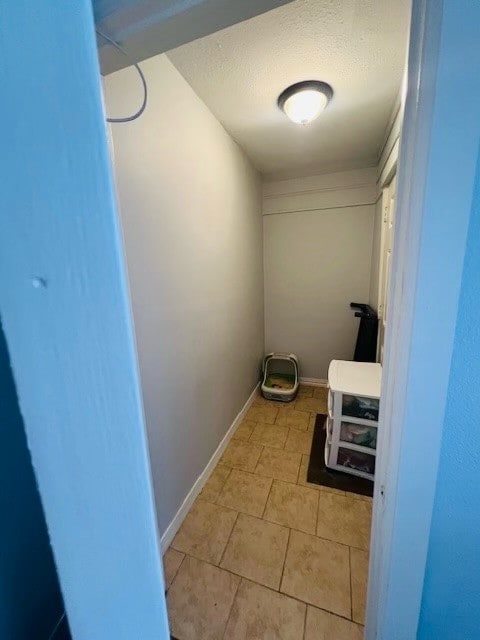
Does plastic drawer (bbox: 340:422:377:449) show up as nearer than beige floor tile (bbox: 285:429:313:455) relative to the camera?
Yes

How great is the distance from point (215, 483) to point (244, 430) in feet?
1.96

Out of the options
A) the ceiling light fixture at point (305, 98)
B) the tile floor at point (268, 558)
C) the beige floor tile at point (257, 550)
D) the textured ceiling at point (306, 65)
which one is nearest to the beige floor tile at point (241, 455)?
the tile floor at point (268, 558)

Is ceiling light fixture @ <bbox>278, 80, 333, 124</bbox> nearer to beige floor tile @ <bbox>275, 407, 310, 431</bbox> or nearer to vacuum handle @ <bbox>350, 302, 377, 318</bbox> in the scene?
vacuum handle @ <bbox>350, 302, 377, 318</bbox>

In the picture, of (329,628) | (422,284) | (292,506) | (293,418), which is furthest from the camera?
(293,418)

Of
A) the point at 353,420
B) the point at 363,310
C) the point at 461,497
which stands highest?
the point at 363,310

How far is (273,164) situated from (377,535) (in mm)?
2792

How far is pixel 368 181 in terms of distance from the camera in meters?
2.50

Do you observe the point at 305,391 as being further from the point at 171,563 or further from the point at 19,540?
the point at 19,540

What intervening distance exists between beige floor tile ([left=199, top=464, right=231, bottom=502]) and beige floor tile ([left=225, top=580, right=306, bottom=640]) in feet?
1.73

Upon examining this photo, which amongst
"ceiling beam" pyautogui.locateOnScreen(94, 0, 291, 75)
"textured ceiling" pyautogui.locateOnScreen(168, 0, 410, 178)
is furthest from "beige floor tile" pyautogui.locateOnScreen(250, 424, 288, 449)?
"textured ceiling" pyautogui.locateOnScreen(168, 0, 410, 178)

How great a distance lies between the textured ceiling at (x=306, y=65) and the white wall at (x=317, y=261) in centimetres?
61

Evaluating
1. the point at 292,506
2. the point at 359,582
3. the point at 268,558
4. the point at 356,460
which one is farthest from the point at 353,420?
the point at 268,558

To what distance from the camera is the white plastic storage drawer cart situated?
162cm

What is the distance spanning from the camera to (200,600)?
1.14 metres
